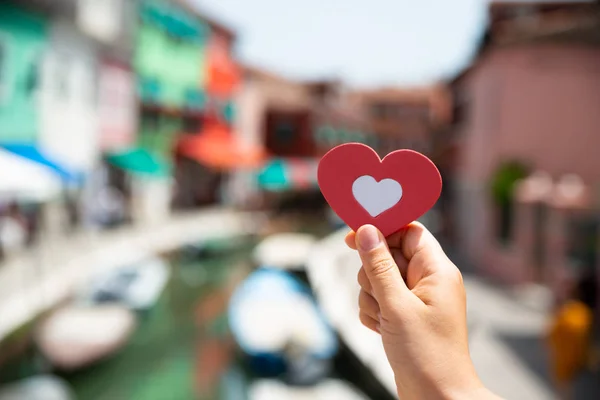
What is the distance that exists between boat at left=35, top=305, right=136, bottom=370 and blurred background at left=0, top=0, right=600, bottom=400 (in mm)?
37

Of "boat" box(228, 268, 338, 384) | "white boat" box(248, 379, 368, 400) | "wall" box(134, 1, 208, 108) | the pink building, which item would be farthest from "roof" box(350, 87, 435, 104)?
"white boat" box(248, 379, 368, 400)

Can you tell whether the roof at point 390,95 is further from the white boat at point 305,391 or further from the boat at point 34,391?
the boat at point 34,391

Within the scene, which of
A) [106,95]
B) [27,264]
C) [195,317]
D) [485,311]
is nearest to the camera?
[485,311]

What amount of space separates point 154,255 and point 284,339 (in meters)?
10.4

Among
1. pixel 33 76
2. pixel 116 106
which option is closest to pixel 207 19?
pixel 116 106

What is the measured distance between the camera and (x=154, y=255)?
62.6 ft

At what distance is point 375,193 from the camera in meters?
1.68

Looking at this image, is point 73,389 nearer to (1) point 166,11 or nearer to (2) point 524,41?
(2) point 524,41

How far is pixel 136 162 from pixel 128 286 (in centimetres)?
864

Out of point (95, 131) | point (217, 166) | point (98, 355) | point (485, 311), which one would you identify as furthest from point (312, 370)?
point (217, 166)

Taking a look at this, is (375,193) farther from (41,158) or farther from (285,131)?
(285,131)

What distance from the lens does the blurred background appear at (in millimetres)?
9312

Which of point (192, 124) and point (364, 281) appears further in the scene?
point (192, 124)

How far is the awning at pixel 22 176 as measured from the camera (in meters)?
8.55
